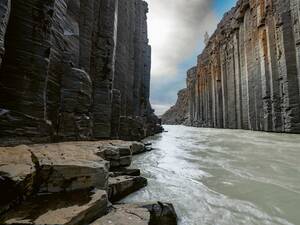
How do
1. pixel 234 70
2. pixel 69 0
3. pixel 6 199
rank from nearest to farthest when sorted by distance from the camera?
pixel 6 199, pixel 69 0, pixel 234 70

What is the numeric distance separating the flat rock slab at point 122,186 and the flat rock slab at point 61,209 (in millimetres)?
890

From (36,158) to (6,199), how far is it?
88 cm

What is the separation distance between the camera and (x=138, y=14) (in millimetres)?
21172

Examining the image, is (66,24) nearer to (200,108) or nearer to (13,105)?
(13,105)

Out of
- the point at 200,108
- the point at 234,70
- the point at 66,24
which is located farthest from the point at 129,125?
the point at 200,108

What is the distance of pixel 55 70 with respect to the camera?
635 centimetres

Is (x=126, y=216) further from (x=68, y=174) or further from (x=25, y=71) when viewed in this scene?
(x=25, y=71)

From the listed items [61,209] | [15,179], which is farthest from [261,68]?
[15,179]

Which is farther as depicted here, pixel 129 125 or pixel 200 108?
pixel 200 108

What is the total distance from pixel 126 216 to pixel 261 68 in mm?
21763

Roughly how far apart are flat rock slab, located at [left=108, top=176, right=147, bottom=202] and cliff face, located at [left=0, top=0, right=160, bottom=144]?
6.90 ft

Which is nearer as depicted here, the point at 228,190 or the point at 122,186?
the point at 122,186

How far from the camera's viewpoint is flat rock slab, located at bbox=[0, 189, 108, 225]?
88.5 inches

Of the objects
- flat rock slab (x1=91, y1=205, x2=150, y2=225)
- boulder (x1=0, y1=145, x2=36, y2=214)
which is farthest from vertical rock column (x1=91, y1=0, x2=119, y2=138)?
flat rock slab (x1=91, y1=205, x2=150, y2=225)
